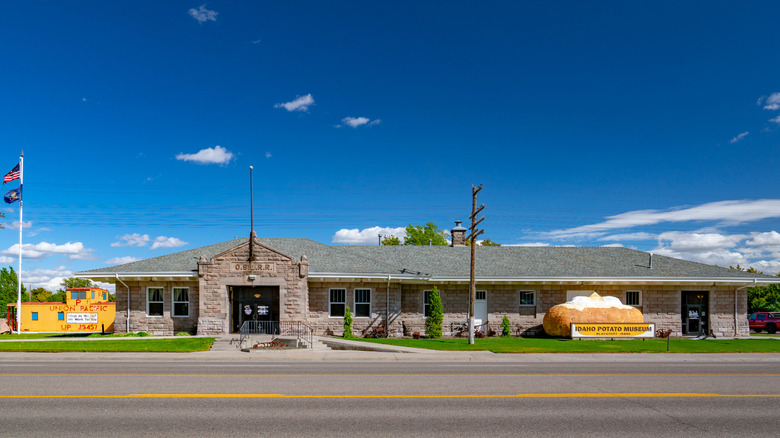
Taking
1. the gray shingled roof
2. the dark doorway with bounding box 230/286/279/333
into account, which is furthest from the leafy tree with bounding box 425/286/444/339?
the dark doorway with bounding box 230/286/279/333

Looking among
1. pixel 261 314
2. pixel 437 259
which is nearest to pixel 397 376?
pixel 261 314

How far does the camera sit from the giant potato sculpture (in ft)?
90.3

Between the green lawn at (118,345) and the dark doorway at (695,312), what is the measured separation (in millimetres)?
25424

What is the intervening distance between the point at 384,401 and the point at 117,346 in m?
15.8

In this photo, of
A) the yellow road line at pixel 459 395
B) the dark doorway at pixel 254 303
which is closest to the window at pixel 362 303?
the dark doorway at pixel 254 303

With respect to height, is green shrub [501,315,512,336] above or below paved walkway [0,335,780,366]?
below

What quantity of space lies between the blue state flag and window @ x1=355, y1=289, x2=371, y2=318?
841 inches

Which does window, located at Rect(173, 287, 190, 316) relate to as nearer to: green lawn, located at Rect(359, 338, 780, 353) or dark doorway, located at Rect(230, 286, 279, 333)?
dark doorway, located at Rect(230, 286, 279, 333)

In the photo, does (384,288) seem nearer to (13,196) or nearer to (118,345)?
(118,345)

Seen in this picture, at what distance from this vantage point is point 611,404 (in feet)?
33.7

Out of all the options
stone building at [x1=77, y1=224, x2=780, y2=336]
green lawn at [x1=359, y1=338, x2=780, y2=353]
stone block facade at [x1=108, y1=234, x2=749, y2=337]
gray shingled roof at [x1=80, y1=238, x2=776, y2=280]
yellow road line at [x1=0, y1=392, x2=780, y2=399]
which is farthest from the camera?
gray shingled roof at [x1=80, y1=238, x2=776, y2=280]

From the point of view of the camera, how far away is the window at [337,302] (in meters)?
28.2

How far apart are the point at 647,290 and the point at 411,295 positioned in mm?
13282

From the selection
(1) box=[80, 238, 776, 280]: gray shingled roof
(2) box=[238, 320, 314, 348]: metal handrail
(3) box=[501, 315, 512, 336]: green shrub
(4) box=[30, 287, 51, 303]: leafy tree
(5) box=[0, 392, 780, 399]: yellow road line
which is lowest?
(4) box=[30, 287, 51, 303]: leafy tree
